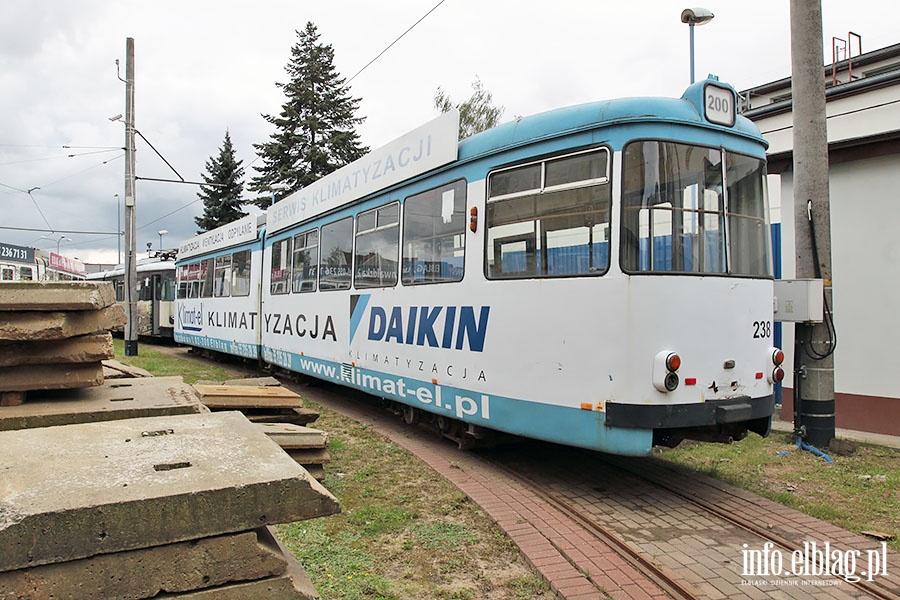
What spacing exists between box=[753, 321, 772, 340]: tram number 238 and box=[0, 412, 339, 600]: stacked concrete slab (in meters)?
4.40

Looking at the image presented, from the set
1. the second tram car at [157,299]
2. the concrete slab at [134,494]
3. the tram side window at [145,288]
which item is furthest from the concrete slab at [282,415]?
the tram side window at [145,288]

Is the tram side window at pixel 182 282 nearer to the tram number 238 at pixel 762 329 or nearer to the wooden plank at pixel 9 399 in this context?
the wooden plank at pixel 9 399

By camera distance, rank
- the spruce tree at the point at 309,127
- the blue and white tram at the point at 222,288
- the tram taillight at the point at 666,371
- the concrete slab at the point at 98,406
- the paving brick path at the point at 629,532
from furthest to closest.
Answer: the spruce tree at the point at 309,127 < the blue and white tram at the point at 222,288 < the tram taillight at the point at 666,371 < the paving brick path at the point at 629,532 < the concrete slab at the point at 98,406

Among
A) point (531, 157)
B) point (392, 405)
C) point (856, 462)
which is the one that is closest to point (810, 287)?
point (856, 462)

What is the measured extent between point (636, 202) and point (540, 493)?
257 centimetres

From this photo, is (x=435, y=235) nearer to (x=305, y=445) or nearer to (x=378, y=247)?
(x=378, y=247)

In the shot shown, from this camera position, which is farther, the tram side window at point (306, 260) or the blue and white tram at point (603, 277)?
the tram side window at point (306, 260)

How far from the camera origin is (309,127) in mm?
36844

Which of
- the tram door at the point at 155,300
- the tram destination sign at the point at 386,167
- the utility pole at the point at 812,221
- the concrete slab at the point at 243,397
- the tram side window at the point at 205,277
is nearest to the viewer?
the concrete slab at the point at 243,397

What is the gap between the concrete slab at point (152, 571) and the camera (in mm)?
2180

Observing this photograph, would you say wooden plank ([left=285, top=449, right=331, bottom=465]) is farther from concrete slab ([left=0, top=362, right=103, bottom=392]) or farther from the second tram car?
the second tram car

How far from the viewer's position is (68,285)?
4031 millimetres

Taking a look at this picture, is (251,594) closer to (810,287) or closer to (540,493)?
(540,493)

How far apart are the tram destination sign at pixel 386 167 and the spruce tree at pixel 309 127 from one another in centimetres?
2573
